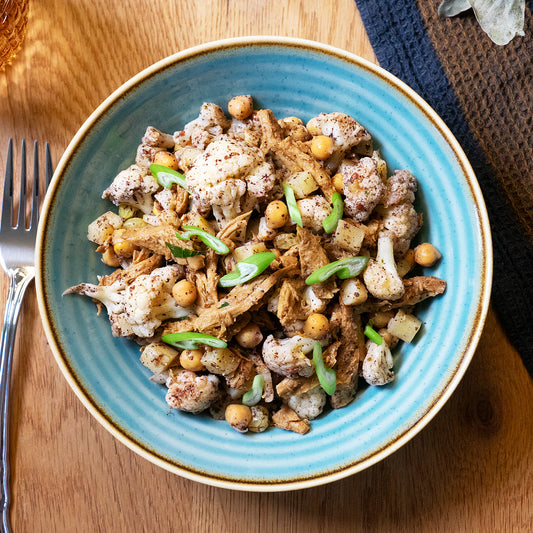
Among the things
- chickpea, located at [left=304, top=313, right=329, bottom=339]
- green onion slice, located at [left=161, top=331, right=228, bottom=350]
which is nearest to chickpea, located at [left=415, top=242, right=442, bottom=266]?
chickpea, located at [left=304, top=313, right=329, bottom=339]

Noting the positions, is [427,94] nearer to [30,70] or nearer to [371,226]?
[371,226]

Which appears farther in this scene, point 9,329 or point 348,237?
point 9,329

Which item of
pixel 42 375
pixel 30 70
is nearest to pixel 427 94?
pixel 30 70

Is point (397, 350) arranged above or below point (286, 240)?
below

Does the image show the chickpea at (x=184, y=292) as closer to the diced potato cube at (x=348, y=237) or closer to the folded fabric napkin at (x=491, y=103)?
the diced potato cube at (x=348, y=237)

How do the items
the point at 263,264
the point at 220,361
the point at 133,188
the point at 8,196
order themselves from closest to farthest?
1. the point at 263,264
2. the point at 220,361
3. the point at 133,188
4. the point at 8,196

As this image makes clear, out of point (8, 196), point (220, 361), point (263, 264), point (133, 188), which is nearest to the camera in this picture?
point (263, 264)

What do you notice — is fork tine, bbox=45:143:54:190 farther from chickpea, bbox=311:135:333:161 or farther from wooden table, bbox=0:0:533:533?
chickpea, bbox=311:135:333:161

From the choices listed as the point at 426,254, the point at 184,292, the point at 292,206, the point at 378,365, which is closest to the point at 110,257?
the point at 184,292

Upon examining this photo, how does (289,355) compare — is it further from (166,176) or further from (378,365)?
(166,176)
